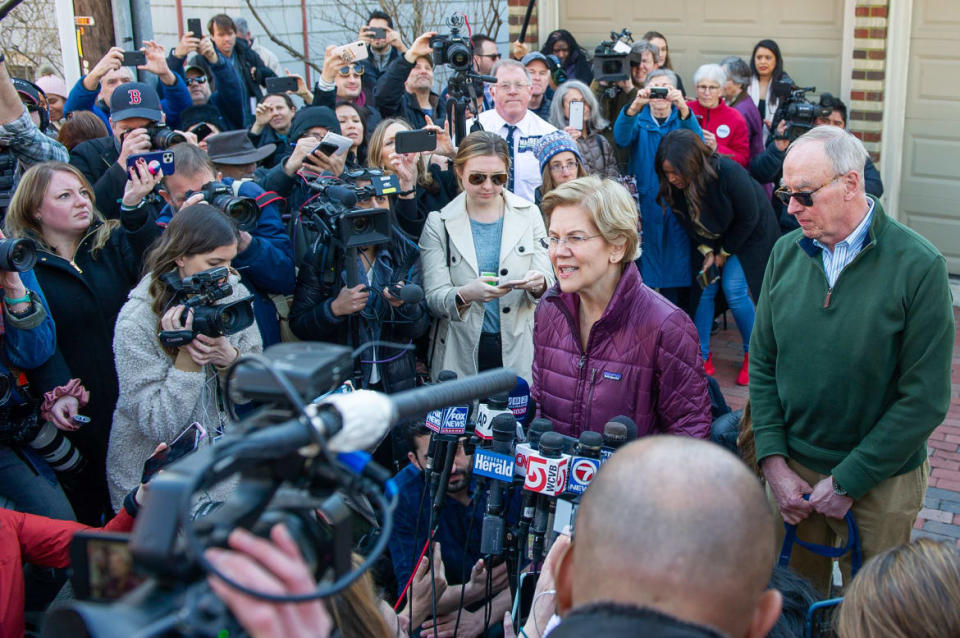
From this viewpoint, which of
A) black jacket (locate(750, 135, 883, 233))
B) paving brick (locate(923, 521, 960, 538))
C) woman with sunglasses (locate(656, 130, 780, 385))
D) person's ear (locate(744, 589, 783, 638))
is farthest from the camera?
black jacket (locate(750, 135, 883, 233))

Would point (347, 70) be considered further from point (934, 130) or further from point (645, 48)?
point (934, 130)

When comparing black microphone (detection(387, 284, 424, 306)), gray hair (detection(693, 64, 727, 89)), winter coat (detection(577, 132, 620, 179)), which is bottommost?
black microphone (detection(387, 284, 424, 306))

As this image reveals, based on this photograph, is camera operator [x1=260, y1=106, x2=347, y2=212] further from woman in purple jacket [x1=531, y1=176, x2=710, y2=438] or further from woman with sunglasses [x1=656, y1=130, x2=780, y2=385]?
woman with sunglasses [x1=656, y1=130, x2=780, y2=385]

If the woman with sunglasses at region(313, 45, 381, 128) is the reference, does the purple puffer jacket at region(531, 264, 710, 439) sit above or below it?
below

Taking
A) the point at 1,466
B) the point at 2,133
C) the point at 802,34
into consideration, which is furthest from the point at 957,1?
the point at 1,466

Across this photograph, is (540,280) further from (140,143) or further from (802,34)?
(802,34)

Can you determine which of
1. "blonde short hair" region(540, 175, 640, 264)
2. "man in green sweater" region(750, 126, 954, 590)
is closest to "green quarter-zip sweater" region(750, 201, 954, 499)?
"man in green sweater" region(750, 126, 954, 590)

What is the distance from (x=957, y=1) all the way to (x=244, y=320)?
6583 mm

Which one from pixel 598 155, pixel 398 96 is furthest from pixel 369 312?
pixel 398 96

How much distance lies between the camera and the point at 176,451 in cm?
311

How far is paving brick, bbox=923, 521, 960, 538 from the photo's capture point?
4574 millimetres

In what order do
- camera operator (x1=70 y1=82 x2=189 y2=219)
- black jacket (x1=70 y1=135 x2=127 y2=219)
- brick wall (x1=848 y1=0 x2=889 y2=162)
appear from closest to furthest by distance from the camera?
camera operator (x1=70 y1=82 x2=189 y2=219)
black jacket (x1=70 y1=135 x2=127 y2=219)
brick wall (x1=848 y1=0 x2=889 y2=162)

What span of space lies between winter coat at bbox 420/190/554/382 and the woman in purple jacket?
1160 millimetres

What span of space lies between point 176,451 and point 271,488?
2.15 metres
